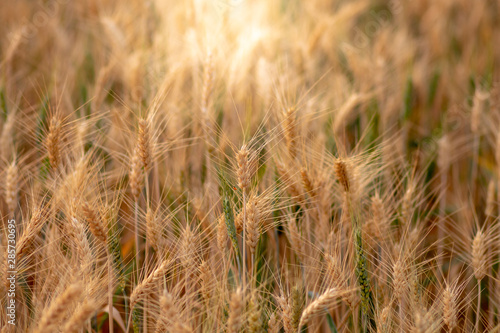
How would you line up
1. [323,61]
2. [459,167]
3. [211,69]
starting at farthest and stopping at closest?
[323,61] → [459,167] → [211,69]

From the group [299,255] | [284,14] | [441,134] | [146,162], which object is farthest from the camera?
[284,14]

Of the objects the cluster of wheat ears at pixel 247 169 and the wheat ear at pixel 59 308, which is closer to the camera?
the wheat ear at pixel 59 308

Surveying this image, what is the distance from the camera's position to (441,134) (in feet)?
6.73

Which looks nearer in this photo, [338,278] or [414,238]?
[338,278]

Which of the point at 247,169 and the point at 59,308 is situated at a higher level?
the point at 247,169

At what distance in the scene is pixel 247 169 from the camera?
1.19 metres

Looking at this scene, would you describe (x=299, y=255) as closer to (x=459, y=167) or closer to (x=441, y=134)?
(x=441, y=134)

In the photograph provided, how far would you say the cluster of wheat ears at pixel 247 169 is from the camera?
1228 mm

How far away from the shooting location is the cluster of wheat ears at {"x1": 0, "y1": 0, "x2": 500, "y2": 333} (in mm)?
1228

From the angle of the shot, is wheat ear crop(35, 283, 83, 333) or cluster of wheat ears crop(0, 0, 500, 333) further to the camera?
cluster of wheat ears crop(0, 0, 500, 333)

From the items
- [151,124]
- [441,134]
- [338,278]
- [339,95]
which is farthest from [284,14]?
[338,278]

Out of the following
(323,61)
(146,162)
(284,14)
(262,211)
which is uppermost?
(284,14)

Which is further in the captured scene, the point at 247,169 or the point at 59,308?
the point at 247,169

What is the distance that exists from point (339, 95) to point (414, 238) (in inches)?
36.8
